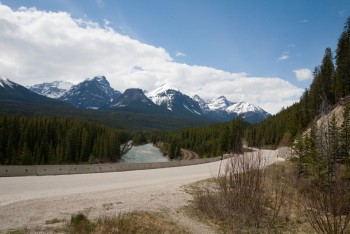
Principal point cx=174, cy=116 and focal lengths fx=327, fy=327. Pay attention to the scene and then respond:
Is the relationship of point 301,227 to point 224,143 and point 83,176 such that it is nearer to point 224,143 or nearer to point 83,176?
point 83,176

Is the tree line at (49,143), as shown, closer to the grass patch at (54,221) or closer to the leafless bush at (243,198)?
the grass patch at (54,221)

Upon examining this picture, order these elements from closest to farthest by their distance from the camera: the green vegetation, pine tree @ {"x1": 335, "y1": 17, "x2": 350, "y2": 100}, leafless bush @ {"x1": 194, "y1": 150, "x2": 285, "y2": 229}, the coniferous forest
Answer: leafless bush @ {"x1": 194, "y1": 150, "x2": 285, "y2": 229}
pine tree @ {"x1": 335, "y1": 17, "x2": 350, "y2": 100}
the coniferous forest
the green vegetation

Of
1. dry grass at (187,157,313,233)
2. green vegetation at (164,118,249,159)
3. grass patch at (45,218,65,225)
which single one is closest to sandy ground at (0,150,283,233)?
grass patch at (45,218,65,225)

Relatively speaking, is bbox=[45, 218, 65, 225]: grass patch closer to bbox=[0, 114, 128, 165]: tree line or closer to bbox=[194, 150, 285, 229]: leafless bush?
bbox=[194, 150, 285, 229]: leafless bush

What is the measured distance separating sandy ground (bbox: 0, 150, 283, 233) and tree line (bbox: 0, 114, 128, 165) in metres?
56.0

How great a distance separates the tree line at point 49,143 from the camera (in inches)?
2997

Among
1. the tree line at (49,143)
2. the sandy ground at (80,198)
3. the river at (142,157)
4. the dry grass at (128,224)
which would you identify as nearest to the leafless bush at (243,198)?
the sandy ground at (80,198)

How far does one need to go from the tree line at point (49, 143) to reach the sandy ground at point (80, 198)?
56012mm

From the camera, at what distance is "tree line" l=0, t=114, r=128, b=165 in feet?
250

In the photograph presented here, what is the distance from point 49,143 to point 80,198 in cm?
7454

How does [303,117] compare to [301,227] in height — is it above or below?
above

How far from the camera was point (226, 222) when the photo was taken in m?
15.2

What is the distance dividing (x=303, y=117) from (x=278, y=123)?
24980 millimetres

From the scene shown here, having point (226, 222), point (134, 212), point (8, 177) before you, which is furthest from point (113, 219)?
point (8, 177)
